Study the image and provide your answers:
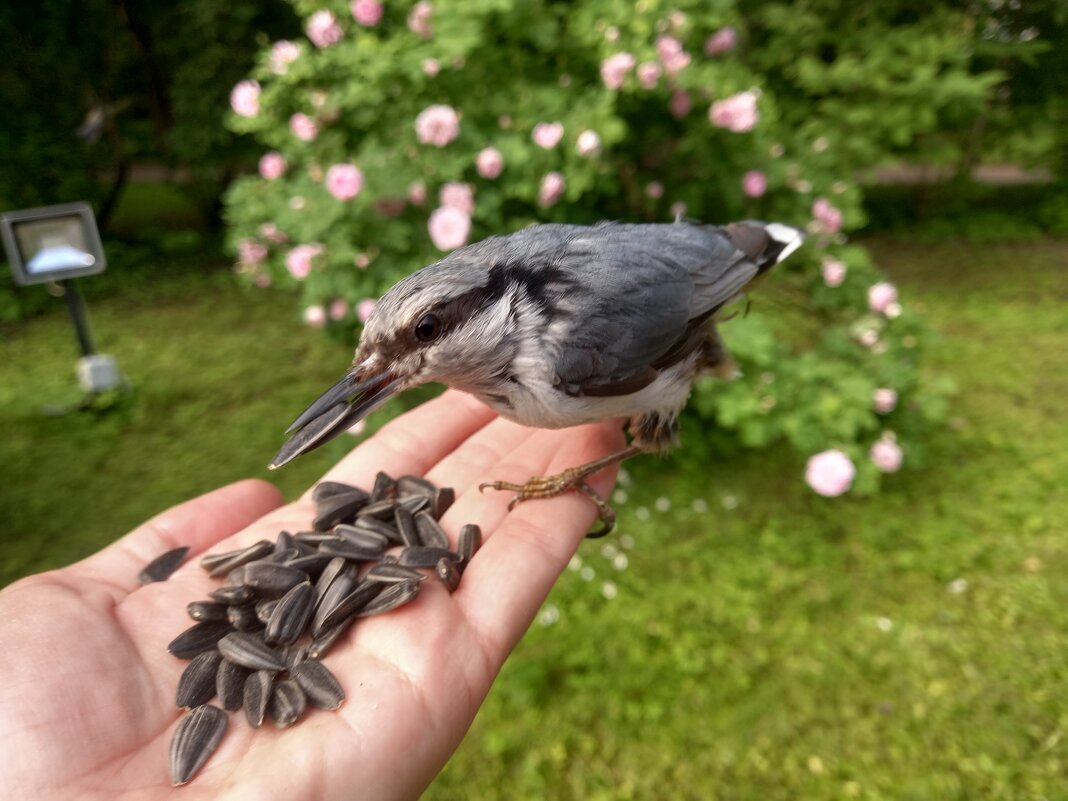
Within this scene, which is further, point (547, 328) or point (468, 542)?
point (468, 542)

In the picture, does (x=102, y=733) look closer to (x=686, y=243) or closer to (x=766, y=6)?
(x=686, y=243)

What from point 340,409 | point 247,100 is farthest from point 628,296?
point 247,100

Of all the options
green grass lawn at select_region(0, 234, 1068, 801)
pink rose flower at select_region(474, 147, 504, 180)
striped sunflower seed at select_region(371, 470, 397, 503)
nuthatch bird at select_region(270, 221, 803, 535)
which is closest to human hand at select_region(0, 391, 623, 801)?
striped sunflower seed at select_region(371, 470, 397, 503)

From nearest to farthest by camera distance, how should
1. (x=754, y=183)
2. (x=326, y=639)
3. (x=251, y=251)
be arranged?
(x=326, y=639) → (x=754, y=183) → (x=251, y=251)

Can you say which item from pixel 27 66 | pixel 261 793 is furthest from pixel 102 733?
pixel 27 66

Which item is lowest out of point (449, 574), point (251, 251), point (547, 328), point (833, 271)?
point (449, 574)

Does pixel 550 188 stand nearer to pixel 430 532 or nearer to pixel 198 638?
pixel 430 532

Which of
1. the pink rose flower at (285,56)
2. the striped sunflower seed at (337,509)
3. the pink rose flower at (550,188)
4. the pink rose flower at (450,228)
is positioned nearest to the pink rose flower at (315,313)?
the pink rose flower at (450,228)
